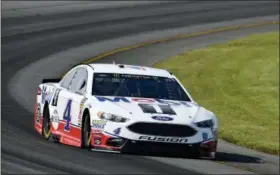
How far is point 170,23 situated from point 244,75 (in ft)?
29.8

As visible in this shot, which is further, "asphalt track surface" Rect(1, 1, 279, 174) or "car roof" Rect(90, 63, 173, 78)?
"asphalt track surface" Rect(1, 1, 279, 174)

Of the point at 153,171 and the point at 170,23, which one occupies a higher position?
the point at 170,23

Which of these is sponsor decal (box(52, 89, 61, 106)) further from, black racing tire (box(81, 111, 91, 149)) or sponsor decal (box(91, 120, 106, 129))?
sponsor decal (box(91, 120, 106, 129))

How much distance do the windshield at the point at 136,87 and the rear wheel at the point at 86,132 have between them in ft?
2.08

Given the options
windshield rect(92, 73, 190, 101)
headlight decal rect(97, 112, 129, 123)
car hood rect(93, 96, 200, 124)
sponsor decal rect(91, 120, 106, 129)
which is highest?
windshield rect(92, 73, 190, 101)

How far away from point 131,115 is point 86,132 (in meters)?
1.14

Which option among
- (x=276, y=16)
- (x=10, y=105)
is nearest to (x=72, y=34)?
(x=276, y=16)

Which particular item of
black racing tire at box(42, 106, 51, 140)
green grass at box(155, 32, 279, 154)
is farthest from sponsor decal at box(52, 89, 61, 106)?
green grass at box(155, 32, 279, 154)

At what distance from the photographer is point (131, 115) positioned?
16.4m

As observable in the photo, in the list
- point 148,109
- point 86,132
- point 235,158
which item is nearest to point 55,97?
point 86,132

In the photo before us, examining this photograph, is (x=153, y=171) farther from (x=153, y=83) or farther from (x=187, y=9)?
(x=187, y=9)

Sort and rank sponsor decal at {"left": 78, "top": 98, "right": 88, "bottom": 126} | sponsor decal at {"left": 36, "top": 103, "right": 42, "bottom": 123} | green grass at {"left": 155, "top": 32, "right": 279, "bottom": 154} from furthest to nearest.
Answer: green grass at {"left": 155, "top": 32, "right": 279, "bottom": 154}, sponsor decal at {"left": 36, "top": 103, "right": 42, "bottom": 123}, sponsor decal at {"left": 78, "top": 98, "right": 88, "bottom": 126}

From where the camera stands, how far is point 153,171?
21.0 m

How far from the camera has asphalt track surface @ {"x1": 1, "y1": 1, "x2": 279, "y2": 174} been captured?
21.0 m
